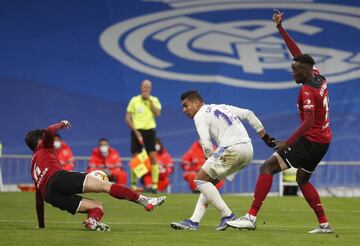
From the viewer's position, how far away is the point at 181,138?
2500cm

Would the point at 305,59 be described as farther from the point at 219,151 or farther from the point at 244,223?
the point at 244,223

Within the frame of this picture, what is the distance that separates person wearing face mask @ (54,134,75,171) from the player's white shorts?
10.4 meters

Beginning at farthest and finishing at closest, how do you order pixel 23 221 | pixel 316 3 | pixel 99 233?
pixel 316 3 < pixel 23 221 < pixel 99 233

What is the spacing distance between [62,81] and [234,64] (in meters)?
4.21

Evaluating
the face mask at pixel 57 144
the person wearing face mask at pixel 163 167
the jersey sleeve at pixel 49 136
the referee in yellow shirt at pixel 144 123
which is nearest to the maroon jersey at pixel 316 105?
the jersey sleeve at pixel 49 136

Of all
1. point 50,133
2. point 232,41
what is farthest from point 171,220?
point 232,41

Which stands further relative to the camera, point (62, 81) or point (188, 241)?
point (62, 81)

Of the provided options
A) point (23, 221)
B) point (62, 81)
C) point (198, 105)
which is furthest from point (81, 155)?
point (198, 105)

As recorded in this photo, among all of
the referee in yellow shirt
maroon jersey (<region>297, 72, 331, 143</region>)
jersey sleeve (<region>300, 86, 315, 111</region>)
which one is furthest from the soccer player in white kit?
the referee in yellow shirt

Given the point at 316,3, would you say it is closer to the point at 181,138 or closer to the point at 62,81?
the point at 181,138

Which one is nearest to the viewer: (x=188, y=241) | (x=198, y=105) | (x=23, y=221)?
(x=188, y=241)

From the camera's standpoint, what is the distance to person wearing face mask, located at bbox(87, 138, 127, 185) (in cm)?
2302

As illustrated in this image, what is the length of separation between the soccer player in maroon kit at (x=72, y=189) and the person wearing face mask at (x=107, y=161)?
10418 mm

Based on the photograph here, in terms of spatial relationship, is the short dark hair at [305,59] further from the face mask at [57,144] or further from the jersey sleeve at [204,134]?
the face mask at [57,144]
